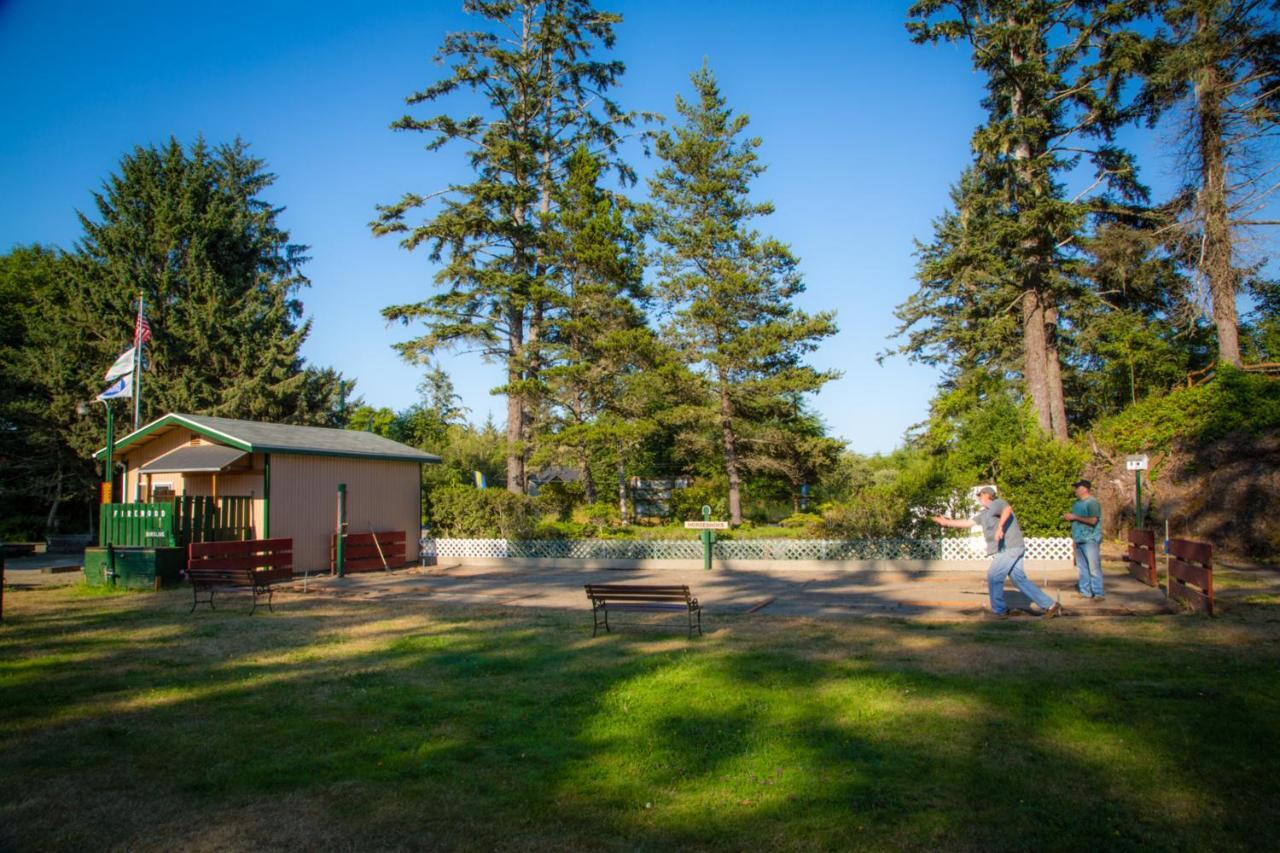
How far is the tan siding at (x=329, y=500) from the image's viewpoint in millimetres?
19844

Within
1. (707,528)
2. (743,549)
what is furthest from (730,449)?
(707,528)

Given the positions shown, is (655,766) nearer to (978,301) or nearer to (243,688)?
(243,688)

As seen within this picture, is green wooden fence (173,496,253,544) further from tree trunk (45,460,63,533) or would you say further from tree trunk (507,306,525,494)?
tree trunk (45,460,63,533)

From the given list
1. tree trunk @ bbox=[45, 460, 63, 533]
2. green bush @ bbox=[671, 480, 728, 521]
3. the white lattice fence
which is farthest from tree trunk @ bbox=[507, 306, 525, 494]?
A: tree trunk @ bbox=[45, 460, 63, 533]

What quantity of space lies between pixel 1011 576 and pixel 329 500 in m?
16.7

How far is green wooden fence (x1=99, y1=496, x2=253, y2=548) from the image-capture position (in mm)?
17922

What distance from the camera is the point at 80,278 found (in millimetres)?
35594

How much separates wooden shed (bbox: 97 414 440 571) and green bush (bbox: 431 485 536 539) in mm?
1645

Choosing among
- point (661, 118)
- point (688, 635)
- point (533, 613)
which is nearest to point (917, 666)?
point (688, 635)

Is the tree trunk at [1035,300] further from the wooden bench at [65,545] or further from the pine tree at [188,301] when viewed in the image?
the wooden bench at [65,545]

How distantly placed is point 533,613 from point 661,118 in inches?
943

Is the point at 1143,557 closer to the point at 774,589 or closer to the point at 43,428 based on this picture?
the point at 774,589

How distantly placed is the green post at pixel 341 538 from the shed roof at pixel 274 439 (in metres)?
1.09

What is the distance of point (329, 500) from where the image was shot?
68.7ft
